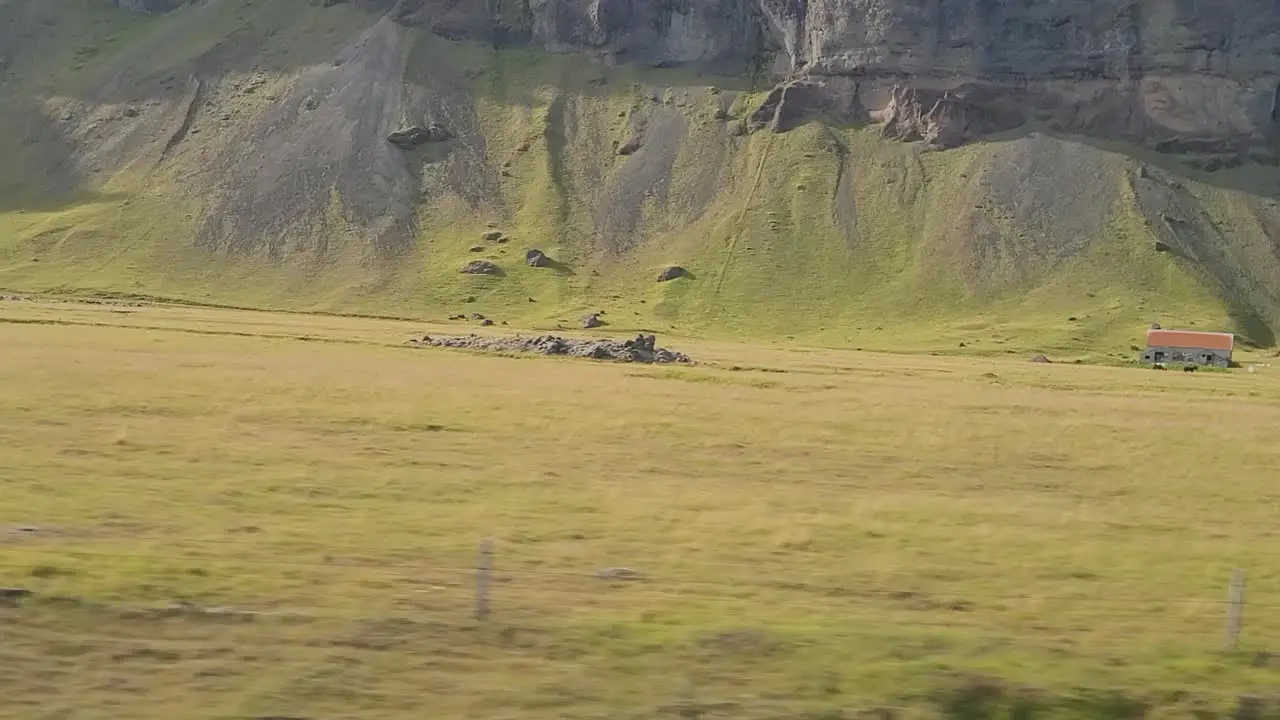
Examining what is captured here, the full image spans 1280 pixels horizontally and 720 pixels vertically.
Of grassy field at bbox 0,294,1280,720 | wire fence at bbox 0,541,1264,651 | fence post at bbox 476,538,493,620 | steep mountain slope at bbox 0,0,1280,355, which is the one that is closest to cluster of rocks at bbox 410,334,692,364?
grassy field at bbox 0,294,1280,720

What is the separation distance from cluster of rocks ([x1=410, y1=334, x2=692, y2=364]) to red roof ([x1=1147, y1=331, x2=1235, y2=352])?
64.0 meters

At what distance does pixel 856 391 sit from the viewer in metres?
68.2

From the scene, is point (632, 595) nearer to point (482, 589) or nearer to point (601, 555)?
point (482, 589)

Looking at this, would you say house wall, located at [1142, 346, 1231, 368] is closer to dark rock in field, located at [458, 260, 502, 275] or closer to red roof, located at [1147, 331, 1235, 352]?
red roof, located at [1147, 331, 1235, 352]

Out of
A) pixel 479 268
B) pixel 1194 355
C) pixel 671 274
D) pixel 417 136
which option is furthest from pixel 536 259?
pixel 1194 355

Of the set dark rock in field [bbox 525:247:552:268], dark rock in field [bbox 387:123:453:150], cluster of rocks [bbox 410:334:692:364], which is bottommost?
cluster of rocks [bbox 410:334:692:364]

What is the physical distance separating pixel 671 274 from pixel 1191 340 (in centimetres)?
6980

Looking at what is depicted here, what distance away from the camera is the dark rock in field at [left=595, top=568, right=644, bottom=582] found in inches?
824

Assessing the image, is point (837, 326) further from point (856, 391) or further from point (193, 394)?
point (193, 394)

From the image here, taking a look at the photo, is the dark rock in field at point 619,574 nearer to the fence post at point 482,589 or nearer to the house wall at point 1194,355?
the fence post at point 482,589

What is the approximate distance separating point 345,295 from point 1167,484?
434ft

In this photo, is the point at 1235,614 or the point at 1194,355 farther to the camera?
the point at 1194,355

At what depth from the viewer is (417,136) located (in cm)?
19062

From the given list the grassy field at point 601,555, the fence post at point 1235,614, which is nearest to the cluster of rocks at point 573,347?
the grassy field at point 601,555
